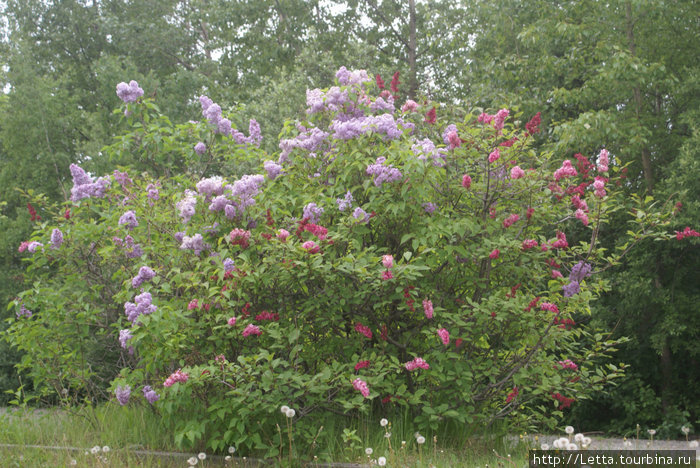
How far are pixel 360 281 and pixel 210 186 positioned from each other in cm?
134

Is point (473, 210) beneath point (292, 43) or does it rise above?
beneath

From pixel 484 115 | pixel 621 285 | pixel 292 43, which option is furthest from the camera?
pixel 292 43

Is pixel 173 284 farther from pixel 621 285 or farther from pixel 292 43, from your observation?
pixel 292 43

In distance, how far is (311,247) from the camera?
3.89m

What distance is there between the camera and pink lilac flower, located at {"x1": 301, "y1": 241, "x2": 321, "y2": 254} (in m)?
3.87

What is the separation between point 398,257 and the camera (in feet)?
16.0

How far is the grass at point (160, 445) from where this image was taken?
13.1ft

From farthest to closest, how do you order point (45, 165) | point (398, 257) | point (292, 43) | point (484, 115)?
1. point (292, 43)
2. point (45, 165)
3. point (398, 257)
4. point (484, 115)

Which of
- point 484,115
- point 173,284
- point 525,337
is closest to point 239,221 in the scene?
point 173,284

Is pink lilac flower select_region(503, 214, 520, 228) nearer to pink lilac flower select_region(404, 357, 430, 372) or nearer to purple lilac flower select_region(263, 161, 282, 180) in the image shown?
pink lilac flower select_region(404, 357, 430, 372)

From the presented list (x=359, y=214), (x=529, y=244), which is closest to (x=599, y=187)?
(x=529, y=244)

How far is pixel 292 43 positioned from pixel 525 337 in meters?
14.6

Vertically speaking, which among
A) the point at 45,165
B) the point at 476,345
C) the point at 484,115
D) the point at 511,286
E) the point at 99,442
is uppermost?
the point at 45,165

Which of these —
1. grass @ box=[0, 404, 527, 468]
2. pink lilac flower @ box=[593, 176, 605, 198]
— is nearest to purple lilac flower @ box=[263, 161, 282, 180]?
grass @ box=[0, 404, 527, 468]
